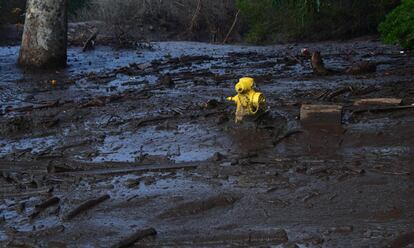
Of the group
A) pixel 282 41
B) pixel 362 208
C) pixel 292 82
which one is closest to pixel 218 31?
pixel 282 41

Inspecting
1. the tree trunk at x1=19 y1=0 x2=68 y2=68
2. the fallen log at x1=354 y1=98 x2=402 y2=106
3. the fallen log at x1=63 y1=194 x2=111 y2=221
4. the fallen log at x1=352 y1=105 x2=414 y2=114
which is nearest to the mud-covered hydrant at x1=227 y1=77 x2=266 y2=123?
the fallen log at x1=352 y1=105 x2=414 y2=114

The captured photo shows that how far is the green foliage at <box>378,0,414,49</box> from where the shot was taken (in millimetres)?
11789

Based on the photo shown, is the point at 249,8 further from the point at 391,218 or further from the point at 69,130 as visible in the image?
the point at 391,218

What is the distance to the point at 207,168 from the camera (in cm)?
575

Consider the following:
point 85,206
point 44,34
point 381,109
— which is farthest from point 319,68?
point 85,206

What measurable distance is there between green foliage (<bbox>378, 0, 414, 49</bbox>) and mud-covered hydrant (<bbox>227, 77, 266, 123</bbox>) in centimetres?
579

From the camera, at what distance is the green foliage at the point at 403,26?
11789 millimetres

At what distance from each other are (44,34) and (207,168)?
880 cm

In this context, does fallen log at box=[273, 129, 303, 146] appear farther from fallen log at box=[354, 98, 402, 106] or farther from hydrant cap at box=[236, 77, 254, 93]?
fallen log at box=[354, 98, 402, 106]

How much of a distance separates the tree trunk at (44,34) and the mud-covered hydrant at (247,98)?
24.9 feet

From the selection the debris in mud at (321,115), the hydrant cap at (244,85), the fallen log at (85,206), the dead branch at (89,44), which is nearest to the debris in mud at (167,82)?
the hydrant cap at (244,85)

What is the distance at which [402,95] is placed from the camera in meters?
8.21

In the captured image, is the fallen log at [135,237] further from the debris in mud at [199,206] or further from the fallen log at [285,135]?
the fallen log at [285,135]

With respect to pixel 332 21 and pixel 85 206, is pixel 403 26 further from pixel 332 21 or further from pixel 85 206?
pixel 332 21
